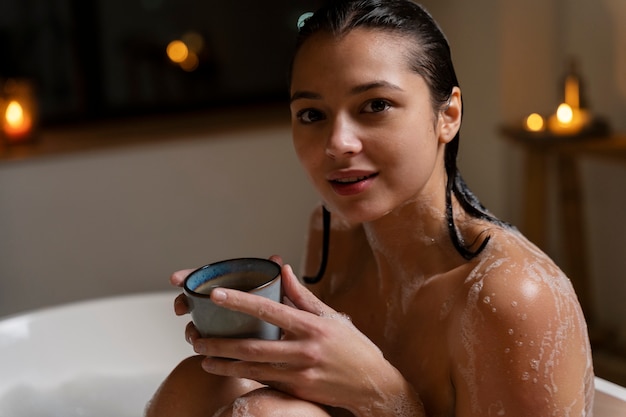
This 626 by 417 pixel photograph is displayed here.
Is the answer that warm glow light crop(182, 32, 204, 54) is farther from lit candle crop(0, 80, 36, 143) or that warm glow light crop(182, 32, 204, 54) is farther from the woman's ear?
the woman's ear

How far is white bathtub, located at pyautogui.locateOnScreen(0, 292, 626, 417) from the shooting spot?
1673mm

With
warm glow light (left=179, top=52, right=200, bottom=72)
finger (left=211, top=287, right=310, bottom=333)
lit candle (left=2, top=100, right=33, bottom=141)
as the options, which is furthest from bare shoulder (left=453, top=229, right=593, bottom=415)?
warm glow light (left=179, top=52, right=200, bottom=72)

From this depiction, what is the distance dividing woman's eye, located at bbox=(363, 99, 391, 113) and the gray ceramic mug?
23 centimetres

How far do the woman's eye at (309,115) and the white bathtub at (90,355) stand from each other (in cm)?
83

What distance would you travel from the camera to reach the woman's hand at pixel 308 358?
0.90m

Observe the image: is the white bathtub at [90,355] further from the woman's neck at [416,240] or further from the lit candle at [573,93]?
the lit candle at [573,93]

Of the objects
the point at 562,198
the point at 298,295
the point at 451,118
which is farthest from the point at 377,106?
the point at 562,198

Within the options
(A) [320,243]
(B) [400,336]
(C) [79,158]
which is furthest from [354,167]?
(C) [79,158]

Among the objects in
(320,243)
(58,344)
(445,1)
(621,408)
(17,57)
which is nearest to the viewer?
(621,408)

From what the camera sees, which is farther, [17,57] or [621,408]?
[17,57]

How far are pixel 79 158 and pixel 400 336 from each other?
1.69 metres

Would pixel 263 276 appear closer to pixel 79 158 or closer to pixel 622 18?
pixel 79 158

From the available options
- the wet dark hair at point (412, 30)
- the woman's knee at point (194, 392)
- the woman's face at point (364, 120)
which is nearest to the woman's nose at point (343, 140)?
the woman's face at point (364, 120)

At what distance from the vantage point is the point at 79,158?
8.32 ft
